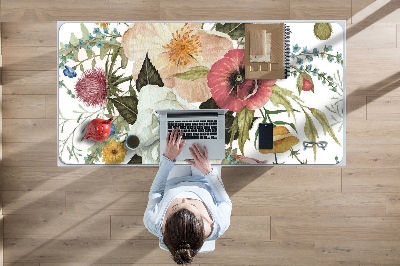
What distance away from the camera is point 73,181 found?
2.50m

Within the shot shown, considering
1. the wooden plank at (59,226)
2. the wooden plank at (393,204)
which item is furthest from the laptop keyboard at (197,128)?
the wooden plank at (393,204)

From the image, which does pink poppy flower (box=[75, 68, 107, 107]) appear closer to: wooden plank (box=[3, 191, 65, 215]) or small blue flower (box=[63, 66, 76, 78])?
small blue flower (box=[63, 66, 76, 78])

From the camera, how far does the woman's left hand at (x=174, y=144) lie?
206 centimetres

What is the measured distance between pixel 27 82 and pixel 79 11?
Answer: 502 mm

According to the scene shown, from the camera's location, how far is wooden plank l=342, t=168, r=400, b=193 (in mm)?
2484

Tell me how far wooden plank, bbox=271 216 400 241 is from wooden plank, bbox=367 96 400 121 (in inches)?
23.2

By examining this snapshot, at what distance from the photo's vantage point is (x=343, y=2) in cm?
246

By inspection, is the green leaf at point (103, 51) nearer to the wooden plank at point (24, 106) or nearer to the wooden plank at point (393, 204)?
the wooden plank at point (24, 106)

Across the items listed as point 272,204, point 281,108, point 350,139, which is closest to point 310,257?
point 272,204

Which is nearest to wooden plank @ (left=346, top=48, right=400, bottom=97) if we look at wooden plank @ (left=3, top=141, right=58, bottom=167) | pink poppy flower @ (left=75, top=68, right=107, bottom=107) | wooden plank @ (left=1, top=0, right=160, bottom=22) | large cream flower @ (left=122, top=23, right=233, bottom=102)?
large cream flower @ (left=122, top=23, right=233, bottom=102)

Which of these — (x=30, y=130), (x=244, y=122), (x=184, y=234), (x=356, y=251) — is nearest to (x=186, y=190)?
(x=184, y=234)

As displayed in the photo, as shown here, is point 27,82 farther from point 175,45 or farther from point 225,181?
point 225,181

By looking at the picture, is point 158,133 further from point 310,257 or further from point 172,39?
point 310,257

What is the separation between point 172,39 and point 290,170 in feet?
3.28
